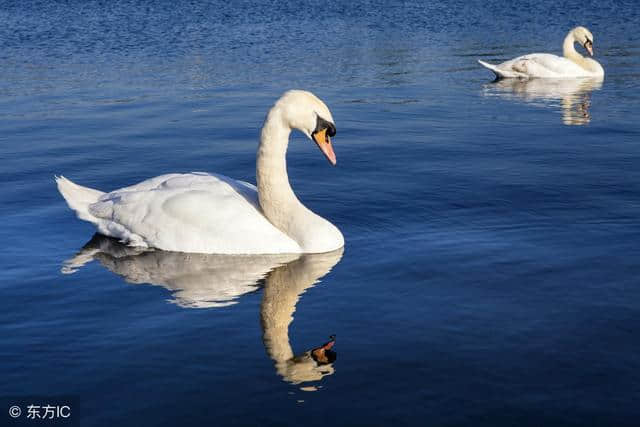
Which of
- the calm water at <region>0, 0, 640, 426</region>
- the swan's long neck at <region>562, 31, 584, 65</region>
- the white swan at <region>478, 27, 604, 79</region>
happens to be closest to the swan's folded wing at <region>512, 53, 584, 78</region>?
the white swan at <region>478, 27, 604, 79</region>

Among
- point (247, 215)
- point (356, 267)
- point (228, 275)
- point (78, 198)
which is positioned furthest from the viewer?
point (78, 198)

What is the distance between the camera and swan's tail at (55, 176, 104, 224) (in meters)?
10.6

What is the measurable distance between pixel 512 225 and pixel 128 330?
4.82 meters

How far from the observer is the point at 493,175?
13164mm

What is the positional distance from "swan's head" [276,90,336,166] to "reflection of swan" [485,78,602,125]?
9.21 metres

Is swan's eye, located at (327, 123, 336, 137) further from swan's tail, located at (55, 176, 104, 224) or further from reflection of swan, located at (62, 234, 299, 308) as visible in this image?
swan's tail, located at (55, 176, 104, 224)

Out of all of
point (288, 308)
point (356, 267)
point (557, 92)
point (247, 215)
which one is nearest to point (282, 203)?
point (247, 215)

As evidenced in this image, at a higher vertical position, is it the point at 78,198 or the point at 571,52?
the point at 571,52

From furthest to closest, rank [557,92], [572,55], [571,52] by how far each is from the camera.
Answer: [571,52] → [572,55] → [557,92]

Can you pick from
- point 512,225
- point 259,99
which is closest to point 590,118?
point 259,99

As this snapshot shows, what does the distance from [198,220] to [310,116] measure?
62.9 inches

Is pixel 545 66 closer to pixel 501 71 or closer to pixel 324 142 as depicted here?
pixel 501 71

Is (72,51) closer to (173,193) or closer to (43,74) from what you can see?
(43,74)

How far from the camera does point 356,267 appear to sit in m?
9.34
